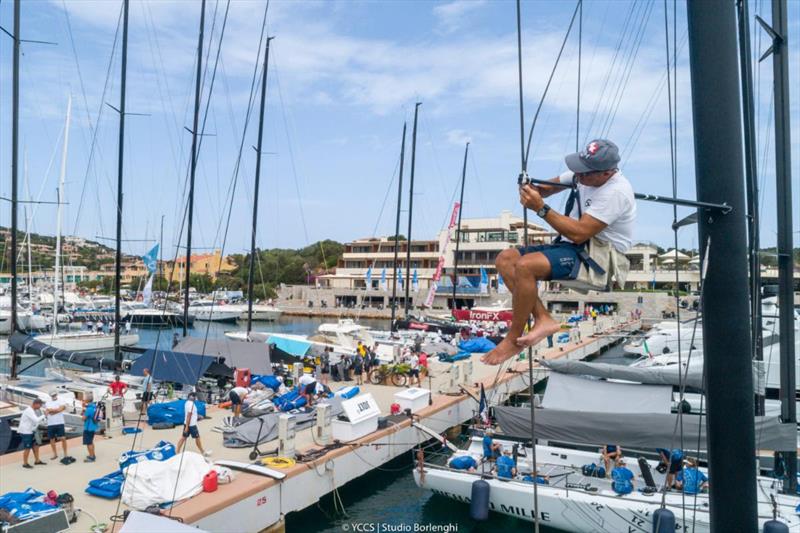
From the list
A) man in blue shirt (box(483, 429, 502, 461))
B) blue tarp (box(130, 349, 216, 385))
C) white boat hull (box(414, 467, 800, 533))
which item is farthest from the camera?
blue tarp (box(130, 349, 216, 385))

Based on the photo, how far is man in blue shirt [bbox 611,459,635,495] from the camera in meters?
12.5

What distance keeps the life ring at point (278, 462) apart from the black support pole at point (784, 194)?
973 cm

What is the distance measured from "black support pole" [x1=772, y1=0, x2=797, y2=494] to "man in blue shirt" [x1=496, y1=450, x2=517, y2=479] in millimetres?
5490

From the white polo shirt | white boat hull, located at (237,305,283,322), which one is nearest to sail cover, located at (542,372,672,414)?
the white polo shirt

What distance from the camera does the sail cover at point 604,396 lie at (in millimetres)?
16422

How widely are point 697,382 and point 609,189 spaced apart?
12.9 metres

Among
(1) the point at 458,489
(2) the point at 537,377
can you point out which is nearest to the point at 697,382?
(1) the point at 458,489

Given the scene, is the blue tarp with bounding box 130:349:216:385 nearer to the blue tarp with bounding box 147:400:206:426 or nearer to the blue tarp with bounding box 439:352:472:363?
the blue tarp with bounding box 147:400:206:426

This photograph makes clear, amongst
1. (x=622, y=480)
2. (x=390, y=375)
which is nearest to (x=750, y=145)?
(x=622, y=480)

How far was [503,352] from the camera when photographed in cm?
397

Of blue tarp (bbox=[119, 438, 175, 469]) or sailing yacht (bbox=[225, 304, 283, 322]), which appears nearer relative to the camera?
blue tarp (bbox=[119, 438, 175, 469])

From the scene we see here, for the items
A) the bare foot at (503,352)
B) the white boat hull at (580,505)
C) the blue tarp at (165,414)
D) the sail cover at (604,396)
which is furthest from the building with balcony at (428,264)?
the bare foot at (503,352)

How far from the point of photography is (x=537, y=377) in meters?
30.0

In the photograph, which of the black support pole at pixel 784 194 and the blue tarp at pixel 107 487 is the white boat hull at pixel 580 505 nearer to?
the black support pole at pixel 784 194
